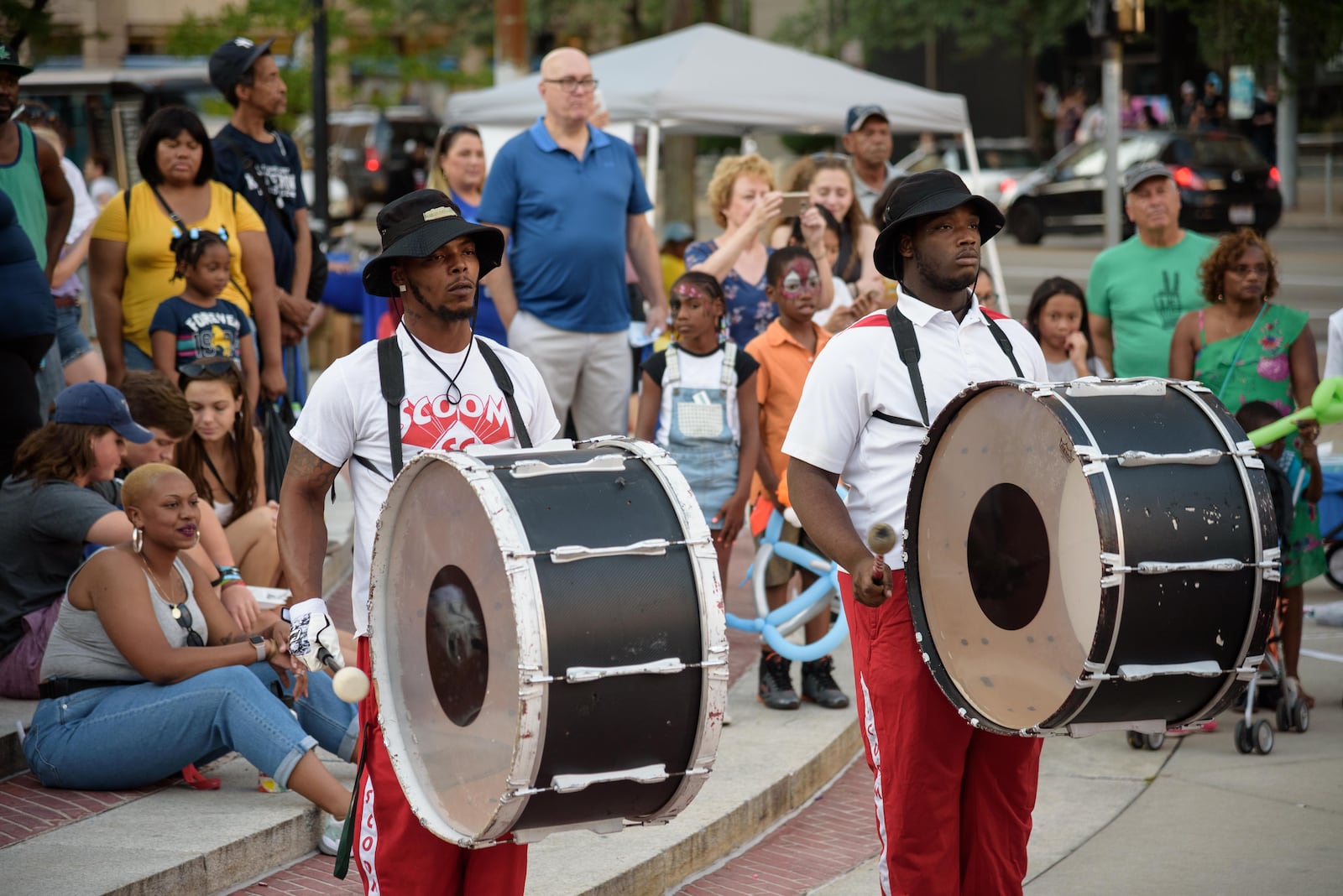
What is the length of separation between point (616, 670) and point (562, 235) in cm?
412

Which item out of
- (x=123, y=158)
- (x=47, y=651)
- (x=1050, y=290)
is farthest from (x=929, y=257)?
(x=123, y=158)

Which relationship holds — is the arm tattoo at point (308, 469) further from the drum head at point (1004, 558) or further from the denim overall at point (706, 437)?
the denim overall at point (706, 437)

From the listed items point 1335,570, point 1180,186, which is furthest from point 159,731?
point 1180,186

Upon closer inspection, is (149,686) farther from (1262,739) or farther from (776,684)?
(1262,739)

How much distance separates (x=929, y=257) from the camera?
3.97m

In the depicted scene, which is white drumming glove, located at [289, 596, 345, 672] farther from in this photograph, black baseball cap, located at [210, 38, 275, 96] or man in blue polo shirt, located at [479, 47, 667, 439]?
black baseball cap, located at [210, 38, 275, 96]

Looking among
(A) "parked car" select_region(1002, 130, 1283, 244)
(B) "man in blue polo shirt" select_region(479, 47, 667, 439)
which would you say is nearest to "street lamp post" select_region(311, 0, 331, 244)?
(B) "man in blue polo shirt" select_region(479, 47, 667, 439)

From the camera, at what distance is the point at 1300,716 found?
6.53m

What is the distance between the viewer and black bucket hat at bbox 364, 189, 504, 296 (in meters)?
3.64

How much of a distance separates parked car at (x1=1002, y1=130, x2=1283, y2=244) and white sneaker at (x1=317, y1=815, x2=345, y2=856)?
19.4 metres

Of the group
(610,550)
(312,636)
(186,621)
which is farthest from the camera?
(186,621)

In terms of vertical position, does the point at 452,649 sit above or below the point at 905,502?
below

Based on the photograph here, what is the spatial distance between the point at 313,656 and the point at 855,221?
5502 millimetres

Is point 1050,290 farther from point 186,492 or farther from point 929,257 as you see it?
point 186,492
